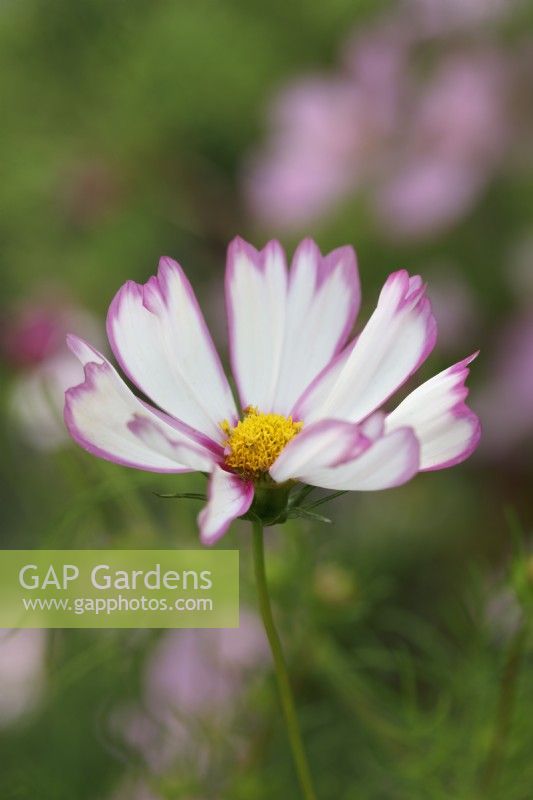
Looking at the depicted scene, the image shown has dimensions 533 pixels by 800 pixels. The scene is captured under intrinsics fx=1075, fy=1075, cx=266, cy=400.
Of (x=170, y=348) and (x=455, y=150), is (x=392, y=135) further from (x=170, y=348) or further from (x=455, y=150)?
(x=170, y=348)

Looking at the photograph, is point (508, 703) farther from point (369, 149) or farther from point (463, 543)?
point (369, 149)

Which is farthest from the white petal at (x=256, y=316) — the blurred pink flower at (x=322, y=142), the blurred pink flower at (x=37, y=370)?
the blurred pink flower at (x=322, y=142)

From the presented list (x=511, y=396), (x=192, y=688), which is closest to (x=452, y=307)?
(x=511, y=396)

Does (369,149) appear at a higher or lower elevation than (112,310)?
higher

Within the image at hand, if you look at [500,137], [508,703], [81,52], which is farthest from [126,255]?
[508,703]

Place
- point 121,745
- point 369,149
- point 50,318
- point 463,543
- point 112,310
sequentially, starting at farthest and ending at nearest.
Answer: point 369,149
point 463,543
point 50,318
point 121,745
point 112,310

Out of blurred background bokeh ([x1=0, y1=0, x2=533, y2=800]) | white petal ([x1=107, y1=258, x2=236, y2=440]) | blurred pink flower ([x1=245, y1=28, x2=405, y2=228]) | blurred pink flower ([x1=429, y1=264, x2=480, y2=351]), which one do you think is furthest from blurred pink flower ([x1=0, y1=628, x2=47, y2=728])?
blurred pink flower ([x1=245, y1=28, x2=405, y2=228])
